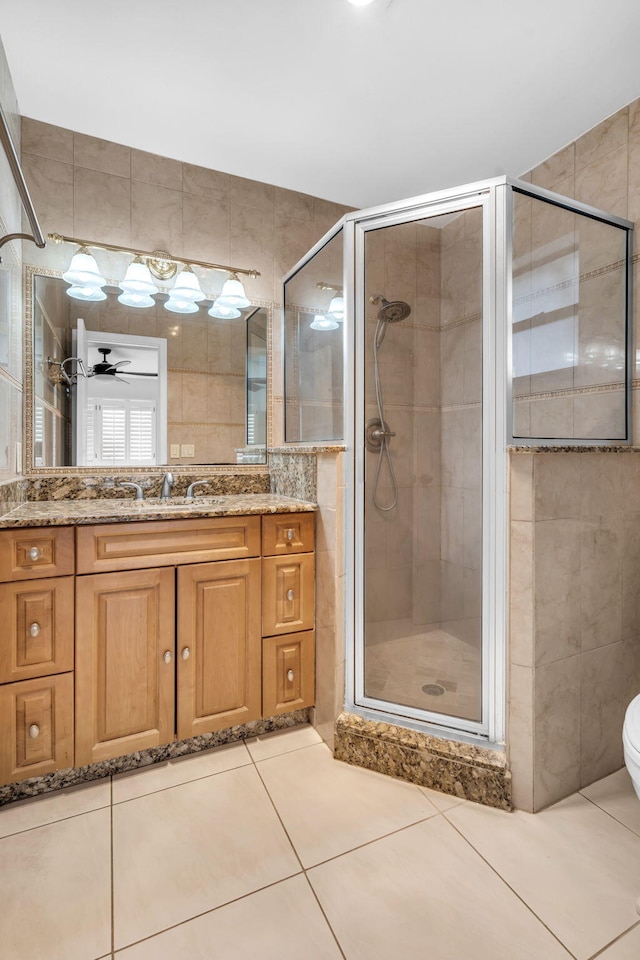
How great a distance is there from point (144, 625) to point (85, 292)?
1451 millimetres

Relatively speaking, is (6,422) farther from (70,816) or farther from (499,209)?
(499,209)

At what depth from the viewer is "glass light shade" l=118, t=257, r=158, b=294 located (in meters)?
2.12

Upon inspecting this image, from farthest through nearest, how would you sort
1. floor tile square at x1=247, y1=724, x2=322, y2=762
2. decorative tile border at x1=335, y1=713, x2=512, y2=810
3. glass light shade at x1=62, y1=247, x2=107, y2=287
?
1. glass light shade at x1=62, y1=247, x2=107, y2=287
2. floor tile square at x1=247, y1=724, x2=322, y2=762
3. decorative tile border at x1=335, y1=713, x2=512, y2=810

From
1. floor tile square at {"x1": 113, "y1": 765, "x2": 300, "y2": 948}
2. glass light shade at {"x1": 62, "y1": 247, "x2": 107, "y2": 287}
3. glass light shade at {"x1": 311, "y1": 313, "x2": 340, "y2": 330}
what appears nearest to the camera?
floor tile square at {"x1": 113, "y1": 765, "x2": 300, "y2": 948}

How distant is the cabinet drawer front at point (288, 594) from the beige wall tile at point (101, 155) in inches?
74.3

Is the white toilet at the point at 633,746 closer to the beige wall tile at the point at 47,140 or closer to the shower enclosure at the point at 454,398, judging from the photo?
the shower enclosure at the point at 454,398

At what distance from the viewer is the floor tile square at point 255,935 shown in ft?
3.48

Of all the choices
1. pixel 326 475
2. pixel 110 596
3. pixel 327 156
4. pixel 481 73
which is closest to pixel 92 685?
pixel 110 596

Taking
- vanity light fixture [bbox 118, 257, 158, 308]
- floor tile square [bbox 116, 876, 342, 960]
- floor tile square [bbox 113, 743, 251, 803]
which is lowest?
floor tile square [bbox 116, 876, 342, 960]

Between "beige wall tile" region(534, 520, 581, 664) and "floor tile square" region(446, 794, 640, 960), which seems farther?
"beige wall tile" region(534, 520, 581, 664)

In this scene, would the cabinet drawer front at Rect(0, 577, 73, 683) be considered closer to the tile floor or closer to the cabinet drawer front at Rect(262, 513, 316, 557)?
the tile floor

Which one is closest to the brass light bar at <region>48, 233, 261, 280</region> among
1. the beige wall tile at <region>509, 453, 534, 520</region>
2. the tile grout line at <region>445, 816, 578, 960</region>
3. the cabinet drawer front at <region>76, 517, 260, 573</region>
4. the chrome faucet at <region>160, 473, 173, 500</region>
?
the chrome faucet at <region>160, 473, 173, 500</region>

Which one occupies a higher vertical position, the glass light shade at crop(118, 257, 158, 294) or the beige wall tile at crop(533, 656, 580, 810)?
the glass light shade at crop(118, 257, 158, 294)

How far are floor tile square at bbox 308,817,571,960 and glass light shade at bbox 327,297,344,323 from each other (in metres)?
1.75
